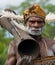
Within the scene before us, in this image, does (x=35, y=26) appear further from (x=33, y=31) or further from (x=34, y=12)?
(x=34, y=12)

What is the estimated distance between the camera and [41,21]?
21.9 ft

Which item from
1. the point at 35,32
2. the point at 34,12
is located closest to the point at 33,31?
the point at 35,32

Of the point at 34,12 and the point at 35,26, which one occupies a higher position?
the point at 34,12

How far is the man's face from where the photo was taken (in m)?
6.62

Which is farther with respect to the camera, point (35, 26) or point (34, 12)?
point (34, 12)

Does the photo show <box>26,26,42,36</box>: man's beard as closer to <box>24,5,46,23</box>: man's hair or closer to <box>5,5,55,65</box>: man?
<box>5,5,55,65</box>: man

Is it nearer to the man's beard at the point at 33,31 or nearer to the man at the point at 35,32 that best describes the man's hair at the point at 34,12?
the man at the point at 35,32

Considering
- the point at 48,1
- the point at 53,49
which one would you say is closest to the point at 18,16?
the point at 53,49

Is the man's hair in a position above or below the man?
above

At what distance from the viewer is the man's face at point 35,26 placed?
662cm

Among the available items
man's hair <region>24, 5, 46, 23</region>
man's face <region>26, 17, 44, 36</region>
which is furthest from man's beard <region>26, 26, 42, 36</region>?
man's hair <region>24, 5, 46, 23</region>

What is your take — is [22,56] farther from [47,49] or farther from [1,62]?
[1,62]

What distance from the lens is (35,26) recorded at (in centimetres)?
662

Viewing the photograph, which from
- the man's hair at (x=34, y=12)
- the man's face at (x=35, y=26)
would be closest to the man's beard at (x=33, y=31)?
the man's face at (x=35, y=26)
